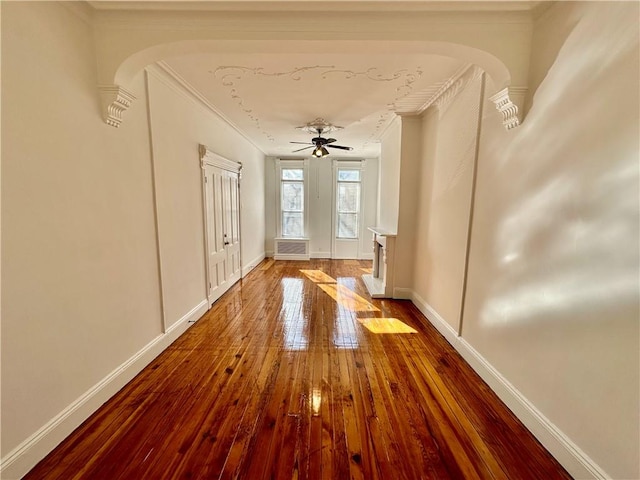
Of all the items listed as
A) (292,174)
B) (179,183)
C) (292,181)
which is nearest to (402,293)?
(179,183)

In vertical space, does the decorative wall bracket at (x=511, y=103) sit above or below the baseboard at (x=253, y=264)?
above

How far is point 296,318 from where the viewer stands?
3.60 meters

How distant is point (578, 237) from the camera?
1493 mm

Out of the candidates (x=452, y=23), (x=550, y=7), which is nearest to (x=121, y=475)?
(x=452, y=23)

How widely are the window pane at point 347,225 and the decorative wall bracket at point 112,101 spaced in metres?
6.11

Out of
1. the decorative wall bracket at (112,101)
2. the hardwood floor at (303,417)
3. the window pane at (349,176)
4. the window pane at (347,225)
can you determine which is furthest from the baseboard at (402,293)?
the window pane at (349,176)

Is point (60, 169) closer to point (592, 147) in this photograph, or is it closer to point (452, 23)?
point (452, 23)

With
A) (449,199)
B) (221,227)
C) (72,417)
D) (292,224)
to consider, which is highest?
(449,199)

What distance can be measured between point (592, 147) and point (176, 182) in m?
3.38

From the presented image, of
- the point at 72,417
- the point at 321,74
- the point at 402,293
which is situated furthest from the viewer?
the point at 402,293

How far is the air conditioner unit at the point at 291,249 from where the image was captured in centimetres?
766

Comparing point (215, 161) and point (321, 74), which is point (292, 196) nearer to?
point (215, 161)

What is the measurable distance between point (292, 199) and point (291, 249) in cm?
139

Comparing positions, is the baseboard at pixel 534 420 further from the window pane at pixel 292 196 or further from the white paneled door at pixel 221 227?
the window pane at pixel 292 196
